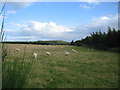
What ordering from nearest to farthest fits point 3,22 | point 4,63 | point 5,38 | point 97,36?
1. point 3,22
2. point 5,38
3. point 4,63
4. point 97,36

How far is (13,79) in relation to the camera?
6.08 ft

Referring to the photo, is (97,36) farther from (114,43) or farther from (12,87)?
(12,87)

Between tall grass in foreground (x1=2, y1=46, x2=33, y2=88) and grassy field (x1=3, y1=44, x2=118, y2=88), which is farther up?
tall grass in foreground (x1=2, y1=46, x2=33, y2=88)

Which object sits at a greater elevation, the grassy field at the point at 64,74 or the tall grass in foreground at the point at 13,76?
the tall grass in foreground at the point at 13,76

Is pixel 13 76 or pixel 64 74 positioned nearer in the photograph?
pixel 13 76

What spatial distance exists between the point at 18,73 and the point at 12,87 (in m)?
0.16

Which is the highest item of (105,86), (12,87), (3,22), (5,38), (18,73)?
(3,22)

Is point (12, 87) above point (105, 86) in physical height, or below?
above

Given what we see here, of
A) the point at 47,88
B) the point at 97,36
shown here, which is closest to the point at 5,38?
the point at 47,88

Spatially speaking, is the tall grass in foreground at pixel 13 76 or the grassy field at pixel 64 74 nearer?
the tall grass in foreground at pixel 13 76

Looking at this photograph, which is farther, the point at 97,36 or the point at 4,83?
the point at 97,36

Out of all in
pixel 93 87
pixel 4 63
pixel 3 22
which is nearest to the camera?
pixel 3 22

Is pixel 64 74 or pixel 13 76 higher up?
pixel 13 76

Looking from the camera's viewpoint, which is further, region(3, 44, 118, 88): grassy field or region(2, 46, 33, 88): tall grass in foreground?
region(3, 44, 118, 88): grassy field
